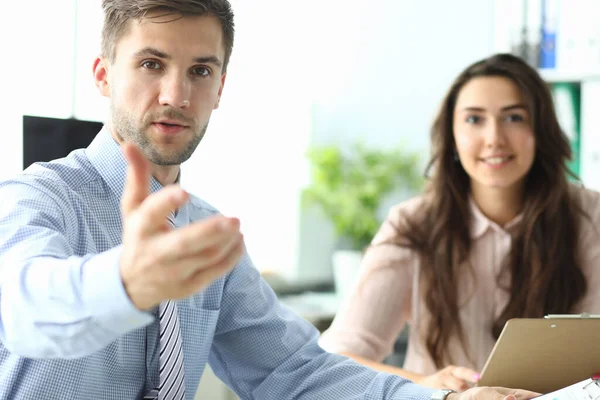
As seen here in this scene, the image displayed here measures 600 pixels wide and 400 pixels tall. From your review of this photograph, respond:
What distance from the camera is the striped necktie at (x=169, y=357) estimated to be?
1.16 meters

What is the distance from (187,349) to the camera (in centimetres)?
128

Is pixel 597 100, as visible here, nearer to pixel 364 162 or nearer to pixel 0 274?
pixel 364 162

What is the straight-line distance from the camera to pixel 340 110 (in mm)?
3578

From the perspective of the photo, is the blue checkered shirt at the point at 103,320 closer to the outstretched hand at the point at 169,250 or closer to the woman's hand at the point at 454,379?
the outstretched hand at the point at 169,250

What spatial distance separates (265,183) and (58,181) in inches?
90.6

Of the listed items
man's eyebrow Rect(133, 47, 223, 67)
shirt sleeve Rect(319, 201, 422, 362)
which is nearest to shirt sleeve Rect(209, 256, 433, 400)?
man's eyebrow Rect(133, 47, 223, 67)

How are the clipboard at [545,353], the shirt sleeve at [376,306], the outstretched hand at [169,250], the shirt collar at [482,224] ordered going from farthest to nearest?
the shirt collar at [482,224] < the shirt sleeve at [376,306] < the clipboard at [545,353] < the outstretched hand at [169,250]

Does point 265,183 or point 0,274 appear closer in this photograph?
point 0,274

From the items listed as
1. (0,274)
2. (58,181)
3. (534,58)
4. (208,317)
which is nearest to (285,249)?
(534,58)

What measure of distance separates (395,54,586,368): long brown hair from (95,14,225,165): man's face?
99 cm

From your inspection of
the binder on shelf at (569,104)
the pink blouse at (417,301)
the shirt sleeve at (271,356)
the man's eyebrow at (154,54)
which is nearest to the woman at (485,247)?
the pink blouse at (417,301)

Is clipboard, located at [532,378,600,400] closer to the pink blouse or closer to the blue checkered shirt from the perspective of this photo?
the blue checkered shirt

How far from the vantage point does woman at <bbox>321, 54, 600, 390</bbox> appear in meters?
1.98

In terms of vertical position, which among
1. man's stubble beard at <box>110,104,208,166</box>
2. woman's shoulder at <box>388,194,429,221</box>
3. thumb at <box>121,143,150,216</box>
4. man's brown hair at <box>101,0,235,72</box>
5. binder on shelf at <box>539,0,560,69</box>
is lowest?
woman's shoulder at <box>388,194,429,221</box>
